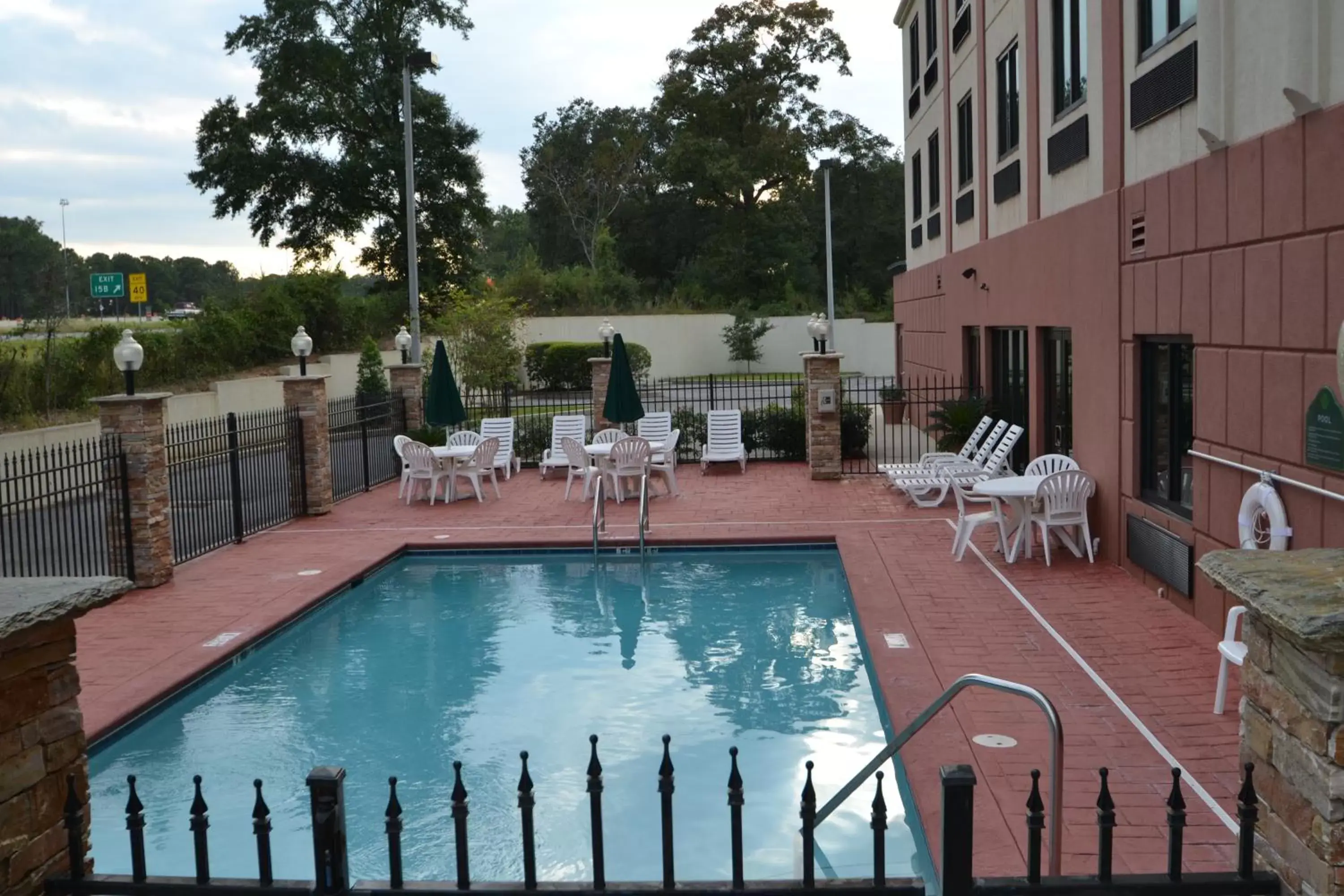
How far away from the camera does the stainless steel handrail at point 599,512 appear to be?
42.1 feet


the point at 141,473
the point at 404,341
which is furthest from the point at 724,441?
the point at 141,473

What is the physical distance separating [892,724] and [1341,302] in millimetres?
3430

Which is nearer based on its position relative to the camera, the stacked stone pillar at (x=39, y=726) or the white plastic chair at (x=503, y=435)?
the stacked stone pillar at (x=39, y=726)

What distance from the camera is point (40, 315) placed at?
2341cm

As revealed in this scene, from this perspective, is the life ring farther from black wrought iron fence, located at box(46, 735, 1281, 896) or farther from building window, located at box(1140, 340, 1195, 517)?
black wrought iron fence, located at box(46, 735, 1281, 896)

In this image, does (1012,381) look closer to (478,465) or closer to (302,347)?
(478,465)

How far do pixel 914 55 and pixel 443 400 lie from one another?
13.9 metres

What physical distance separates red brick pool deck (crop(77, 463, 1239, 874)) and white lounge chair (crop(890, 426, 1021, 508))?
12.3 inches

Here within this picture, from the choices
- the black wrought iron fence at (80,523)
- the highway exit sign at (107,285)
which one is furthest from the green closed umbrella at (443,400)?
the highway exit sign at (107,285)

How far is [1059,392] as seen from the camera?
13.6 m

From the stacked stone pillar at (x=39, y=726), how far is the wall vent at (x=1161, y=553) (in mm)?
7718

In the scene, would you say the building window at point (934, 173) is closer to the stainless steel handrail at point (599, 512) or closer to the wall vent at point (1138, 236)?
the stainless steel handrail at point (599, 512)

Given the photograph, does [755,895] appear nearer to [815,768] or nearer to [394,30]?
[815,768]

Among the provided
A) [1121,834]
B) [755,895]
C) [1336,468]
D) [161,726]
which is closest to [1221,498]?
[1336,468]
